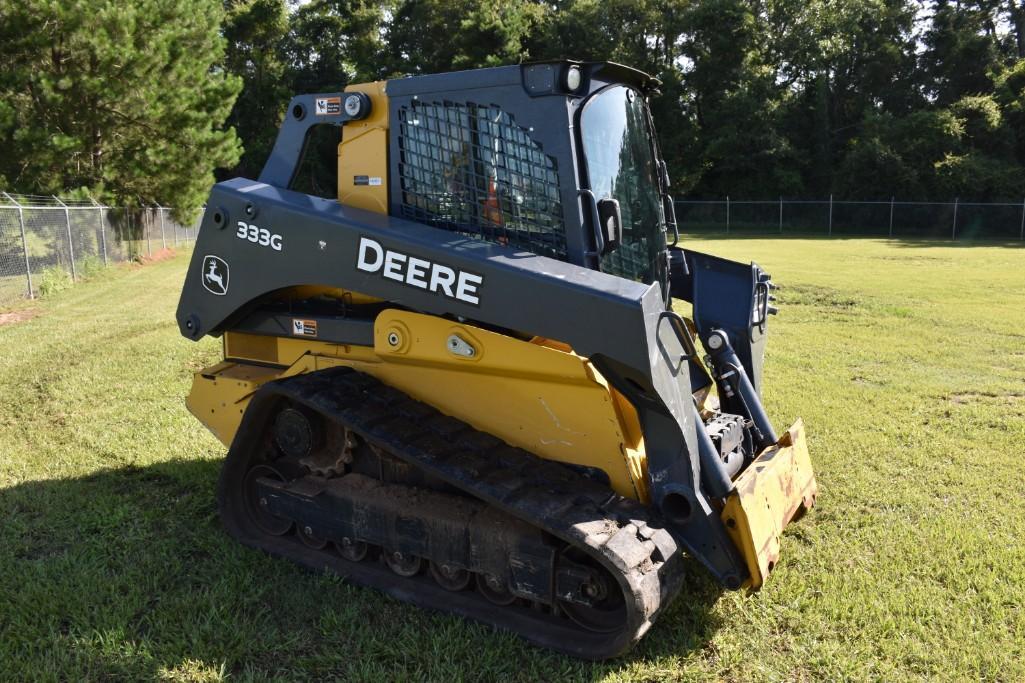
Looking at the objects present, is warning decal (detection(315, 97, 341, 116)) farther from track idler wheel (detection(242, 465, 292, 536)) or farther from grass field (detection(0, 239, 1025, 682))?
grass field (detection(0, 239, 1025, 682))

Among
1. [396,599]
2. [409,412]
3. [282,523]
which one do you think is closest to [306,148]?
[409,412]

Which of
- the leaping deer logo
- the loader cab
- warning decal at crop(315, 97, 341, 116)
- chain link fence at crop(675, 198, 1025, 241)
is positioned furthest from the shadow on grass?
chain link fence at crop(675, 198, 1025, 241)

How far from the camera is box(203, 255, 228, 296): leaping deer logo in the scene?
424 centimetres

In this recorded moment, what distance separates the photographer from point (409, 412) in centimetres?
377

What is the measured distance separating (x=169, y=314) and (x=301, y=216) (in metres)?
8.85

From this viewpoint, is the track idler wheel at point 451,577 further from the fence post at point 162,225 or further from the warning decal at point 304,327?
the fence post at point 162,225

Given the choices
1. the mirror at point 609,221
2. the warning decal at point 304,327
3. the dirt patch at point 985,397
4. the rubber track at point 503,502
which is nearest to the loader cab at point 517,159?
the mirror at point 609,221

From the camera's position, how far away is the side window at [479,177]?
3.55 m

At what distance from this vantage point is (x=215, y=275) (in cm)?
429

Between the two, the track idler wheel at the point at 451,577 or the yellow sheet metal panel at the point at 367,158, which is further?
the yellow sheet metal panel at the point at 367,158

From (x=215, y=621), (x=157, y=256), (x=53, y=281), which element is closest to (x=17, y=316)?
(x=53, y=281)

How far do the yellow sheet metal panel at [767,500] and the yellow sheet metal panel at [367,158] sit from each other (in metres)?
2.14

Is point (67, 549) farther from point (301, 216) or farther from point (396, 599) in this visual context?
point (301, 216)

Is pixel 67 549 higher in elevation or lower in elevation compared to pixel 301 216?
lower
